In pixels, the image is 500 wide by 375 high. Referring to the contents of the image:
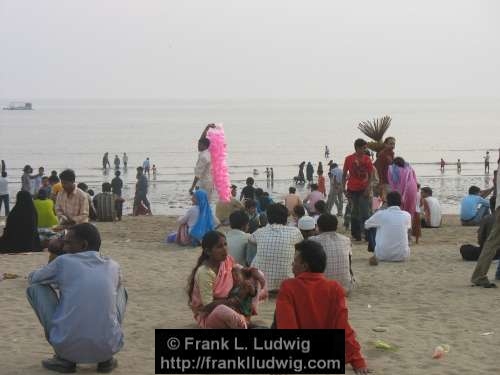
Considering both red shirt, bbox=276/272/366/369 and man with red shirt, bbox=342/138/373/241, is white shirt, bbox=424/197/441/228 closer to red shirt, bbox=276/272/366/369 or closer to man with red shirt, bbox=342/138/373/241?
man with red shirt, bbox=342/138/373/241

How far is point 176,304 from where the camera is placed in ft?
28.3

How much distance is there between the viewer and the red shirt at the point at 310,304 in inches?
198

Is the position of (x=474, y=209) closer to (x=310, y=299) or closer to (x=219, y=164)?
(x=219, y=164)

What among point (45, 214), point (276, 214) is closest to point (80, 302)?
point (276, 214)

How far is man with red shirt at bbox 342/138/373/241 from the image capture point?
12797mm

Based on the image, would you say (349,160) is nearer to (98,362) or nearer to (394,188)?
(394,188)

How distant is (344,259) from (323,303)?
3425mm

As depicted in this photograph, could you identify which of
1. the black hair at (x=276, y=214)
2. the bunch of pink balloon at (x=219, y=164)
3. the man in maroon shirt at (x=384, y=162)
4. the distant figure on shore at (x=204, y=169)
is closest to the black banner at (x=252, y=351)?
the black hair at (x=276, y=214)

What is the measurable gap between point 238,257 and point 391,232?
2.99 meters

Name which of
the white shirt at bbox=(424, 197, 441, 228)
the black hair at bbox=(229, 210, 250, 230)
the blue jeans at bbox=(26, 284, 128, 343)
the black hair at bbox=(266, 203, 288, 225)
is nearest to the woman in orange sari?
the blue jeans at bbox=(26, 284, 128, 343)

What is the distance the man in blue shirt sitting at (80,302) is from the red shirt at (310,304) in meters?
1.31

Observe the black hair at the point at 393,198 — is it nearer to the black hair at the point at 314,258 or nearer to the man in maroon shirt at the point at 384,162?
the man in maroon shirt at the point at 384,162

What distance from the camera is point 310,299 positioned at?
5.04m

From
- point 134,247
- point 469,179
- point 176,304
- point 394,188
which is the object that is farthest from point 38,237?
point 469,179
